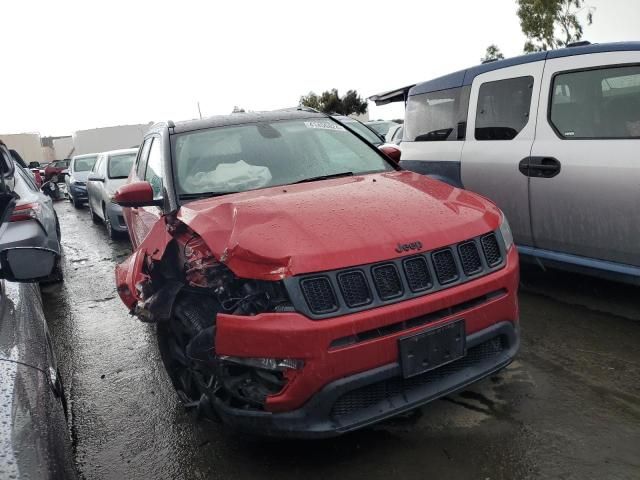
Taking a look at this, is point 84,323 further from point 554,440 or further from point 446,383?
point 554,440

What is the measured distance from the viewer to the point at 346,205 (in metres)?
2.72

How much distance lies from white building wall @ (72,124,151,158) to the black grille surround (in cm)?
3685

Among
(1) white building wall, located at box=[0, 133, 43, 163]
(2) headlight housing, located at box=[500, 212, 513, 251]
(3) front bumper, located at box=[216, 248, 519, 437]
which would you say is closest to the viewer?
(3) front bumper, located at box=[216, 248, 519, 437]

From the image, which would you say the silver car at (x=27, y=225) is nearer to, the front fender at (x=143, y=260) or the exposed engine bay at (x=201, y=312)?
the front fender at (x=143, y=260)

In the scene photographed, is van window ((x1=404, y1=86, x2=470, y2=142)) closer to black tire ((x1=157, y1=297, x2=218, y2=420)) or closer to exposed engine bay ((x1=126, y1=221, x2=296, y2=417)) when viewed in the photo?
exposed engine bay ((x1=126, y1=221, x2=296, y2=417))

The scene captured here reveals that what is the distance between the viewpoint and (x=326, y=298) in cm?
222

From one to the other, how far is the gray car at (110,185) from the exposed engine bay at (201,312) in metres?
5.71

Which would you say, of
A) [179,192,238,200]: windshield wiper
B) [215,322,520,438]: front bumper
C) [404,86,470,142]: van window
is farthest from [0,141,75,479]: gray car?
[404,86,470,142]: van window

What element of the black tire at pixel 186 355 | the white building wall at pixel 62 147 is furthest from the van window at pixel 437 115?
the white building wall at pixel 62 147

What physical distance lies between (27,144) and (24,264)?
5658cm

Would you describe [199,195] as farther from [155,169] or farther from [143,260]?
[155,169]

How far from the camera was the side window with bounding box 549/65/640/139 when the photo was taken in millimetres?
3715

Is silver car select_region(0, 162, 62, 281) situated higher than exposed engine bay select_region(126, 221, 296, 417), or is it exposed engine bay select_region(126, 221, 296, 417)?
silver car select_region(0, 162, 62, 281)

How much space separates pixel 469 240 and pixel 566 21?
28.7 metres
